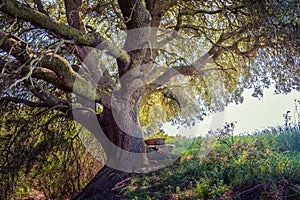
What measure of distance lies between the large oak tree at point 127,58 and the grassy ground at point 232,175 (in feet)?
2.63

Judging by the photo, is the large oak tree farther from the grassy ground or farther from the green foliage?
the grassy ground

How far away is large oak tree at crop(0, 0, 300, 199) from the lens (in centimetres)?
465

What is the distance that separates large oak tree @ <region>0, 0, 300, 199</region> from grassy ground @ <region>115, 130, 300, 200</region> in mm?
802

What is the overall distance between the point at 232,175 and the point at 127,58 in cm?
281

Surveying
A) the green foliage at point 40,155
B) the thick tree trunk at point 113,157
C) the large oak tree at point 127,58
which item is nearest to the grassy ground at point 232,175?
the thick tree trunk at point 113,157

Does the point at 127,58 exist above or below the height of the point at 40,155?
above

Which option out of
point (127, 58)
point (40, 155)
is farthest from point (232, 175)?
point (40, 155)

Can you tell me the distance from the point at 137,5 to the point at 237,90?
3.83 m

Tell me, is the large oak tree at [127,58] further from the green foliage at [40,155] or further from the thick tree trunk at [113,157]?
the green foliage at [40,155]

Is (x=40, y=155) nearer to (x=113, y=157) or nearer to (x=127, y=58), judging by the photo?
(x=113, y=157)

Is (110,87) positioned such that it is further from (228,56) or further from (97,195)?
(228,56)

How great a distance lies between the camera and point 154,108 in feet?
31.6

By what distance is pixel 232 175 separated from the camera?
4211mm

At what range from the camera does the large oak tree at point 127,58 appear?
4652 millimetres
